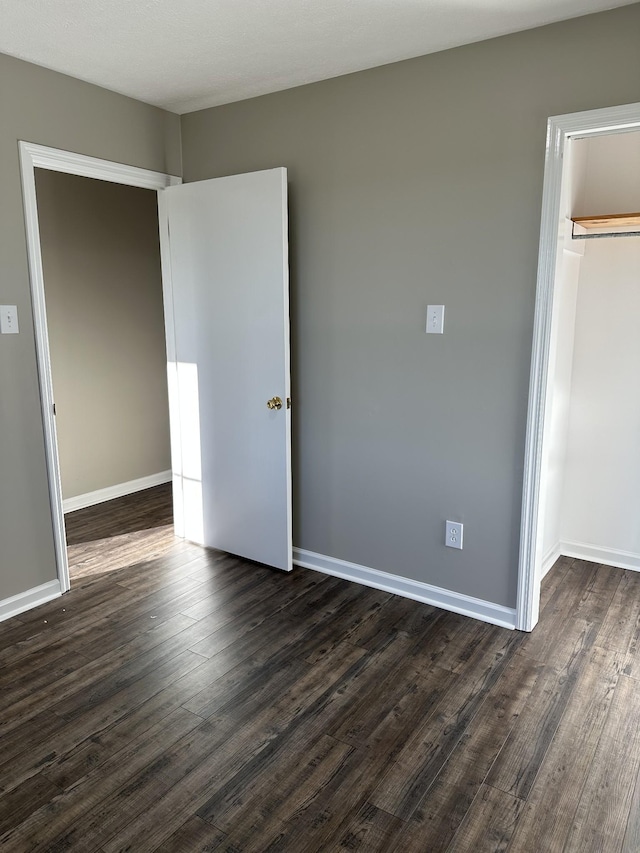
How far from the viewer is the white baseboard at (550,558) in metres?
3.18

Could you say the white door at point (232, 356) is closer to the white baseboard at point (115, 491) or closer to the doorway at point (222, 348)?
the doorway at point (222, 348)

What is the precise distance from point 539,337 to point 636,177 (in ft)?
4.03

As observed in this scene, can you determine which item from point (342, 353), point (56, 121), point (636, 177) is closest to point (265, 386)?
point (342, 353)

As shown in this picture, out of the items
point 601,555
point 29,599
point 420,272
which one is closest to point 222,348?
point 420,272

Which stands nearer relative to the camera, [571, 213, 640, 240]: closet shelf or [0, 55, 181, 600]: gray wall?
[0, 55, 181, 600]: gray wall

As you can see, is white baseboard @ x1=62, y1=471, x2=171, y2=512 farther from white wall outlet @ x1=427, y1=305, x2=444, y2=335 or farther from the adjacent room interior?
white wall outlet @ x1=427, y1=305, x2=444, y2=335

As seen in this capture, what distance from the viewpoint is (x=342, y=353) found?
300 centimetres

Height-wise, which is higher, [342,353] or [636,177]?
[636,177]

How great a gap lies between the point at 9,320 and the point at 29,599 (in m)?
1.31

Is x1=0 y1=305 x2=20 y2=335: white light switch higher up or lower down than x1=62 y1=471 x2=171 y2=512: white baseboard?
higher up

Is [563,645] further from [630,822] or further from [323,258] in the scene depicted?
[323,258]

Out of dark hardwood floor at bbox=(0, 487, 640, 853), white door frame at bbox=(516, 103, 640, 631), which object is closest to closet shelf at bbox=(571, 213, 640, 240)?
white door frame at bbox=(516, 103, 640, 631)

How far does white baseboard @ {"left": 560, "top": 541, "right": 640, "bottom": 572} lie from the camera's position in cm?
325

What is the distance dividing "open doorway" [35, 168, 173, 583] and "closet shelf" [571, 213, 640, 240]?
284 cm
